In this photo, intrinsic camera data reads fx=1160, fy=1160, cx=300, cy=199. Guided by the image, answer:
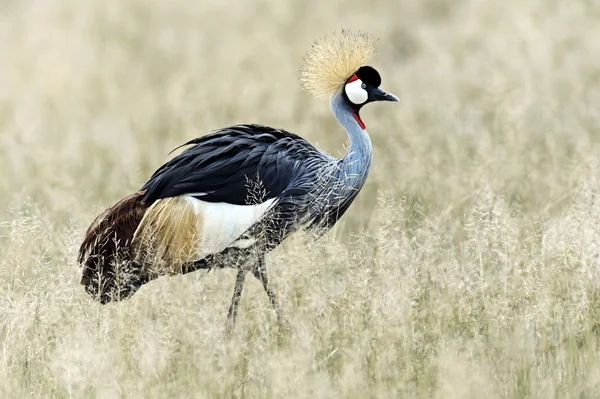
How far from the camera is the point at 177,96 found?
776 centimetres

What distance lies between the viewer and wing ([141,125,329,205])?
4340mm

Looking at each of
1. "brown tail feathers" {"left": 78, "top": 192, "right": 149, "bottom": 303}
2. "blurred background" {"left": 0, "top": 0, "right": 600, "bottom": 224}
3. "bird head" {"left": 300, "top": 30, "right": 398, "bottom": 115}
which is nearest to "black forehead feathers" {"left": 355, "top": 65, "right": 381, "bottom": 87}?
"bird head" {"left": 300, "top": 30, "right": 398, "bottom": 115}

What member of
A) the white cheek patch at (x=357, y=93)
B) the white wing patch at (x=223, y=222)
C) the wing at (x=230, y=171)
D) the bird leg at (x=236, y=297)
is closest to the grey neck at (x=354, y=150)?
the white cheek patch at (x=357, y=93)

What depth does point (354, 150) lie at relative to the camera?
4.71 meters

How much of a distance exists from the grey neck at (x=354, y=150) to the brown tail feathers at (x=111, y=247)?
837 millimetres

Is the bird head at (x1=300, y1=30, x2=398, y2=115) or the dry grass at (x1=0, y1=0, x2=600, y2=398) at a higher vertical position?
the bird head at (x1=300, y1=30, x2=398, y2=115)

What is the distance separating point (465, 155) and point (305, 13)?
314cm

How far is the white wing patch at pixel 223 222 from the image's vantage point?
4.33 m

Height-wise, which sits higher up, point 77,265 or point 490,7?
point 490,7

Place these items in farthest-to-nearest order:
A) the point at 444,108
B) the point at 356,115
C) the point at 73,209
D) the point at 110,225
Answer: the point at 444,108, the point at 73,209, the point at 356,115, the point at 110,225

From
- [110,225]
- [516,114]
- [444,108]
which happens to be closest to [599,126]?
[516,114]

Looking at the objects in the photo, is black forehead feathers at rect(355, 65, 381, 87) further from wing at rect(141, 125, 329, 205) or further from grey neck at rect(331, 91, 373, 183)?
wing at rect(141, 125, 329, 205)

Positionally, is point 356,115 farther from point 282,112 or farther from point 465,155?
point 282,112

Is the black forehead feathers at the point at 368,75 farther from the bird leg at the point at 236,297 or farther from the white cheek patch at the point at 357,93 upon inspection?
the bird leg at the point at 236,297
